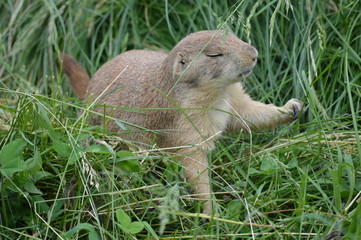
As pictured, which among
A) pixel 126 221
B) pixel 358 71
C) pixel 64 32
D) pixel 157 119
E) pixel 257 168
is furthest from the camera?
pixel 64 32

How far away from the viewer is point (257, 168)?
371 centimetres

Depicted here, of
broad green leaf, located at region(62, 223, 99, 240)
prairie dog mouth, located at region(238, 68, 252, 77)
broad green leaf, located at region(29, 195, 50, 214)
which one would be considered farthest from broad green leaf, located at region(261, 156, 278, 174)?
broad green leaf, located at region(29, 195, 50, 214)

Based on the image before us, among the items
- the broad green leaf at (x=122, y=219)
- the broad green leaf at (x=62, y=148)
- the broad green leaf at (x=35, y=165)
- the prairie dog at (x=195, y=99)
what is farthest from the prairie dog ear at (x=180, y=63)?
the broad green leaf at (x=122, y=219)

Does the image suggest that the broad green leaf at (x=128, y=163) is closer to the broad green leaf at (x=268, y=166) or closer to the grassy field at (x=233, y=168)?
the grassy field at (x=233, y=168)

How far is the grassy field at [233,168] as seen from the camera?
9.91ft

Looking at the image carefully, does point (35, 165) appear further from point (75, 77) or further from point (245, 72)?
point (75, 77)

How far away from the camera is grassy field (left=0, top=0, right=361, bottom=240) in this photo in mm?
3020

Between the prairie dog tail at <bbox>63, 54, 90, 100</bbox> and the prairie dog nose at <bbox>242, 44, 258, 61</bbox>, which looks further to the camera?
the prairie dog tail at <bbox>63, 54, 90, 100</bbox>

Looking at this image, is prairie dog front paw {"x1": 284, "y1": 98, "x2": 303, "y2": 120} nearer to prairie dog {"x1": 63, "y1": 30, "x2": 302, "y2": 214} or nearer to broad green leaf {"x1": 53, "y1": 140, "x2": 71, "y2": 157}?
prairie dog {"x1": 63, "y1": 30, "x2": 302, "y2": 214}

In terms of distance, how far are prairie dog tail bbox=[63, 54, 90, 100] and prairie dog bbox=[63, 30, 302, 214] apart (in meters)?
0.44

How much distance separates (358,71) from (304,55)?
470 mm

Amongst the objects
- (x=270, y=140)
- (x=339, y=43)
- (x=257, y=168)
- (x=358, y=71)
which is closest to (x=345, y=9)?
(x=339, y=43)

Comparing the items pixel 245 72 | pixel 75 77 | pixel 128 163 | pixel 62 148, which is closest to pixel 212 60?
pixel 245 72

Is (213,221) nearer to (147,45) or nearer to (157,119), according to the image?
(157,119)
